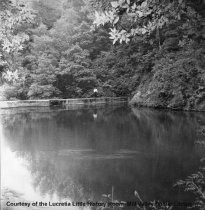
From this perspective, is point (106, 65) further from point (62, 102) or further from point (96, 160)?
point (96, 160)

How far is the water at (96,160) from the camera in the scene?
6.90 meters

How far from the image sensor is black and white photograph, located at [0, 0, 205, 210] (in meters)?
5.75

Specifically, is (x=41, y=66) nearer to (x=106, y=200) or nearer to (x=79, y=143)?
(x=79, y=143)

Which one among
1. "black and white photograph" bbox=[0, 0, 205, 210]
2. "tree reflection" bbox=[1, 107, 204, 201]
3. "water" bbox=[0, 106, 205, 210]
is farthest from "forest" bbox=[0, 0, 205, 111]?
"water" bbox=[0, 106, 205, 210]

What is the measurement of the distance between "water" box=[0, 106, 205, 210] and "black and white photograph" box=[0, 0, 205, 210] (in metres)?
0.03

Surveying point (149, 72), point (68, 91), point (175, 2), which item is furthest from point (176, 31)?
point (175, 2)

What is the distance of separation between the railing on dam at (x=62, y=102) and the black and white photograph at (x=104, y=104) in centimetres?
8

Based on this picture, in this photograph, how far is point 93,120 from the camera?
17.5 meters

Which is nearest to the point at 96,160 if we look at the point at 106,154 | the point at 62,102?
the point at 106,154

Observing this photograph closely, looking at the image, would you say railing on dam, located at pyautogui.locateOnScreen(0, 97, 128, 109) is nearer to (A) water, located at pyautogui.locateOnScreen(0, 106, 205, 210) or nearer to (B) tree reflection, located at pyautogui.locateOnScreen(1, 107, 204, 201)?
(B) tree reflection, located at pyautogui.locateOnScreen(1, 107, 204, 201)

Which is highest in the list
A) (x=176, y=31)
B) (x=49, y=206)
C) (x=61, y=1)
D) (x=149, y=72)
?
(x=61, y=1)

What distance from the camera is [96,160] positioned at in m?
9.49

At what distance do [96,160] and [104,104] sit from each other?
60.2 feet

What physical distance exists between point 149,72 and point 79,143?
648 inches
